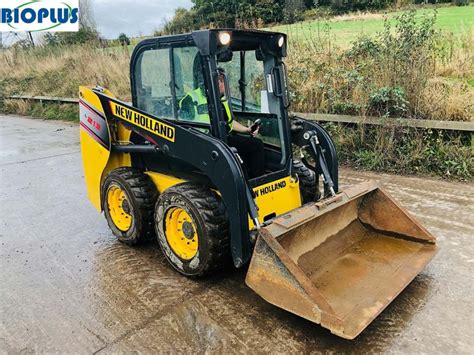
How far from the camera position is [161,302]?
3135 millimetres

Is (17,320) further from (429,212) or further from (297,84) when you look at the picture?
(297,84)

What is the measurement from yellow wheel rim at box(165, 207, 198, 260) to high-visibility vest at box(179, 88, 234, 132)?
2.40 feet

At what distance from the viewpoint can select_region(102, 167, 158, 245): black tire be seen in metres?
3.77

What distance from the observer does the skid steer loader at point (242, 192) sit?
2.81 meters

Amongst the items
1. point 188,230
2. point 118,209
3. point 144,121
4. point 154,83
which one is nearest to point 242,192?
point 188,230

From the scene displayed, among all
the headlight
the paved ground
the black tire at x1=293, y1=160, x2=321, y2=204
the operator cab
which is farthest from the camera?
the black tire at x1=293, y1=160, x2=321, y2=204

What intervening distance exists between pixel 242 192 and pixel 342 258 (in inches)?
39.5

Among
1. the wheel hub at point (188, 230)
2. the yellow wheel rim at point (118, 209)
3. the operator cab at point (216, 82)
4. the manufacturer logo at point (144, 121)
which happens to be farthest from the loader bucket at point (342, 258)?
the yellow wheel rim at point (118, 209)

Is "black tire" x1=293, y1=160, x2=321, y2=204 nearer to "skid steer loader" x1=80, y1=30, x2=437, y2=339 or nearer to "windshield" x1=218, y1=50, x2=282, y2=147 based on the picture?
"skid steer loader" x1=80, y1=30, x2=437, y2=339

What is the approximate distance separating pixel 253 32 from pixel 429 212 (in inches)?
107

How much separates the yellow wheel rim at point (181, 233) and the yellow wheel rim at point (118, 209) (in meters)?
0.70

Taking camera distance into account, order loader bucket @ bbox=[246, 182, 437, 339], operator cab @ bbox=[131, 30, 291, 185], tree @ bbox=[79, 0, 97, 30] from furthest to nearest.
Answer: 1. tree @ bbox=[79, 0, 97, 30]
2. operator cab @ bbox=[131, 30, 291, 185]
3. loader bucket @ bbox=[246, 182, 437, 339]

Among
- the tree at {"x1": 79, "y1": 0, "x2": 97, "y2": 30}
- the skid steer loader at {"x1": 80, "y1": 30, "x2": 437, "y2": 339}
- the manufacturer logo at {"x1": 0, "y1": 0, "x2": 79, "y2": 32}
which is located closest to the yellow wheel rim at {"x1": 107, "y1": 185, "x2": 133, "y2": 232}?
the skid steer loader at {"x1": 80, "y1": 30, "x2": 437, "y2": 339}

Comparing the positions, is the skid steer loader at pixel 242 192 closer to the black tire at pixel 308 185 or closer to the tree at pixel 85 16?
A: the black tire at pixel 308 185
